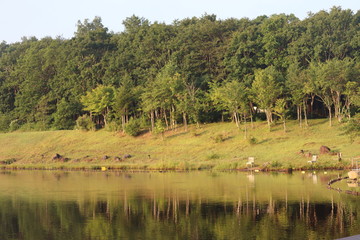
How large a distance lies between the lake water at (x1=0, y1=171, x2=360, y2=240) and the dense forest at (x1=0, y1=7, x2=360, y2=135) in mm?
27672

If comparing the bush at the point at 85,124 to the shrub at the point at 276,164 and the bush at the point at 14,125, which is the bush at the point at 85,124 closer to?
the bush at the point at 14,125

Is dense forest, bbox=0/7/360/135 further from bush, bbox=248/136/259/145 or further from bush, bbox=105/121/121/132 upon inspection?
bush, bbox=248/136/259/145

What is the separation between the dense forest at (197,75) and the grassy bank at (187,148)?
8.18ft

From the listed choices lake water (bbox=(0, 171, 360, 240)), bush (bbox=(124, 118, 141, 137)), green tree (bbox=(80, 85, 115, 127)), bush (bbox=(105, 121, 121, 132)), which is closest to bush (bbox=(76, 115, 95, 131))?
green tree (bbox=(80, 85, 115, 127))

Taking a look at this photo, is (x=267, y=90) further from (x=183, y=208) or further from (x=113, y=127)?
(x=183, y=208)

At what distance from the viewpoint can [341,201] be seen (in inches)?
1155

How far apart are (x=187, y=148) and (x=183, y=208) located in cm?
3770

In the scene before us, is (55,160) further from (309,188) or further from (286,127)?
(309,188)

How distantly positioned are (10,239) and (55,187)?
18.8 metres

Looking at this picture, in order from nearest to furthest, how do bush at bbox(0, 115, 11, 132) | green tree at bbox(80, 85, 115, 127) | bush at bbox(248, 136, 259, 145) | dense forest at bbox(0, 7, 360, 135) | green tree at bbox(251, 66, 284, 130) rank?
bush at bbox(248, 136, 259, 145) < green tree at bbox(251, 66, 284, 130) < dense forest at bbox(0, 7, 360, 135) < green tree at bbox(80, 85, 115, 127) < bush at bbox(0, 115, 11, 132)

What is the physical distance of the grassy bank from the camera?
5409 centimetres

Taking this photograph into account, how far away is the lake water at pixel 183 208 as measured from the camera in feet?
75.8

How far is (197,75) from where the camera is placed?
86.4 m

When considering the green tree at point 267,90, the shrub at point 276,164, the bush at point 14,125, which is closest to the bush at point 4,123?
the bush at point 14,125
